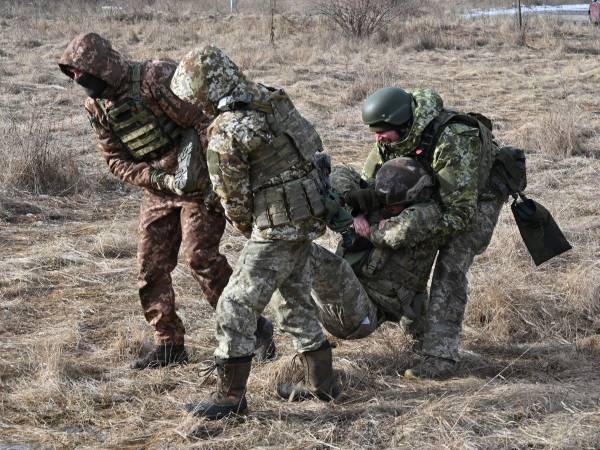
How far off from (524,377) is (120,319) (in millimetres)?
2592

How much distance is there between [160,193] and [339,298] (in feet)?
3.87

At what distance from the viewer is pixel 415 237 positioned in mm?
4484

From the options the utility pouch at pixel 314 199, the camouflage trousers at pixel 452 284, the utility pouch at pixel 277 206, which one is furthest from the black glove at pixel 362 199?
the utility pouch at pixel 277 206

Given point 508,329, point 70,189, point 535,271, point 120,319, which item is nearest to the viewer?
point 508,329

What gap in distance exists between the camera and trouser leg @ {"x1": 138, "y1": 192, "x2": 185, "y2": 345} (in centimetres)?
469

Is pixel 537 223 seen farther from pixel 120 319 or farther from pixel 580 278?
pixel 120 319

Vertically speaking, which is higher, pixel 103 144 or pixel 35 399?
pixel 103 144

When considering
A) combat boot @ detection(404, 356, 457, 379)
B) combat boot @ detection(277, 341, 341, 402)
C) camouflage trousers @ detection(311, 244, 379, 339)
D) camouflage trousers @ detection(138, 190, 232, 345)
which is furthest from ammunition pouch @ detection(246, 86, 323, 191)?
combat boot @ detection(404, 356, 457, 379)

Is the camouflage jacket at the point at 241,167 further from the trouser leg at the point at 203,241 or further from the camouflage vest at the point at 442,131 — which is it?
the camouflage vest at the point at 442,131

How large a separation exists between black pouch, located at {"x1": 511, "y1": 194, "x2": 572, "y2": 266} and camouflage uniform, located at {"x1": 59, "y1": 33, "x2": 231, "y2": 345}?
67.3 inches

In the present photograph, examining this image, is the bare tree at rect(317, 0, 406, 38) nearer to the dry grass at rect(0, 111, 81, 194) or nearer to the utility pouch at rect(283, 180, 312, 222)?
the dry grass at rect(0, 111, 81, 194)

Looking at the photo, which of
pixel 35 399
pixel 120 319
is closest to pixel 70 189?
pixel 120 319

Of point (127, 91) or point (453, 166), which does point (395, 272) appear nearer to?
point (453, 166)

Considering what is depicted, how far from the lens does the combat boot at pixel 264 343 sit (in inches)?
187
